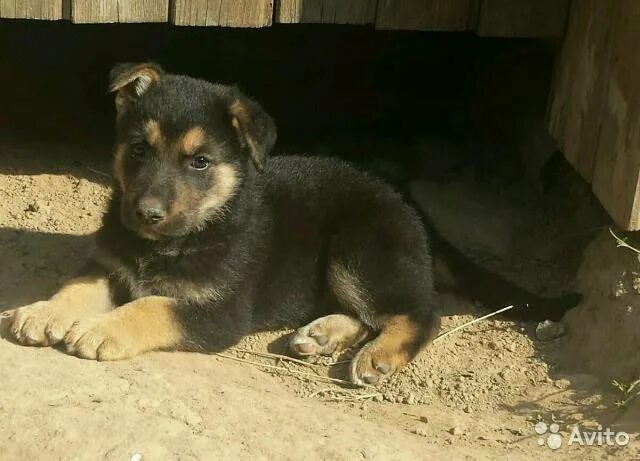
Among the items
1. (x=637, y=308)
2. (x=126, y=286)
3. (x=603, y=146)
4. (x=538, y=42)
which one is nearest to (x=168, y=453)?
(x=126, y=286)

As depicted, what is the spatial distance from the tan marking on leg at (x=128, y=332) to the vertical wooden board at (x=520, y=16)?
2.50 metres

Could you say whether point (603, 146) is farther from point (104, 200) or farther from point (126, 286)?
point (104, 200)

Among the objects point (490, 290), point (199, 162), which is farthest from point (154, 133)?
point (490, 290)

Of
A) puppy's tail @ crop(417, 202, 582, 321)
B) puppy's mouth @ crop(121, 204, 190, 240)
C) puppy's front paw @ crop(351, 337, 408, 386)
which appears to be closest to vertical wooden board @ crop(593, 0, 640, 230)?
puppy's tail @ crop(417, 202, 582, 321)

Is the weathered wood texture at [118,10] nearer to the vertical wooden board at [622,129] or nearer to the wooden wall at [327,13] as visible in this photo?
the wooden wall at [327,13]

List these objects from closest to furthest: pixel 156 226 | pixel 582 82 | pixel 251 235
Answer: pixel 156 226 < pixel 251 235 < pixel 582 82

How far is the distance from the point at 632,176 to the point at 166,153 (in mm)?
2190

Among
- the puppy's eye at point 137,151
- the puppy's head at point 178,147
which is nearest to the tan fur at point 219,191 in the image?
the puppy's head at point 178,147

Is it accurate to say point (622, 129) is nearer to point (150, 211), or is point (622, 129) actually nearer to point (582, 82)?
point (582, 82)

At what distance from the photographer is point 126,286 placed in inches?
189

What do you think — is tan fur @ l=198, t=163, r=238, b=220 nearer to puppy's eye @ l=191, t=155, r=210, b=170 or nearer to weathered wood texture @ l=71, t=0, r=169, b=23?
puppy's eye @ l=191, t=155, r=210, b=170

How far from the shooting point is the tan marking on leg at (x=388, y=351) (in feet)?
15.3

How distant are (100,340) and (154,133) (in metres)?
0.97

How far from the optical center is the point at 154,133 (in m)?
4.53
